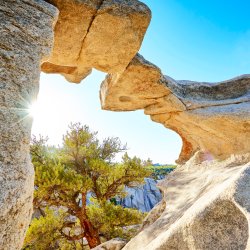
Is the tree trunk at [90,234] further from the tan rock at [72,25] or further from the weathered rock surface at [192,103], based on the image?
the tan rock at [72,25]

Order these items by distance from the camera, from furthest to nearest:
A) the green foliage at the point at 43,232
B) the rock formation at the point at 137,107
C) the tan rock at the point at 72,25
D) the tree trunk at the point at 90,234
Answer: the tree trunk at the point at 90,234 < the green foliage at the point at 43,232 < the tan rock at the point at 72,25 < the rock formation at the point at 137,107

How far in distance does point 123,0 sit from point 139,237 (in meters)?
4.99

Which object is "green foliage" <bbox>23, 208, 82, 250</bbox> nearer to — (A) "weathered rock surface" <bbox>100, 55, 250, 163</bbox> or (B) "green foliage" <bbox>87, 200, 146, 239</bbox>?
(B) "green foliage" <bbox>87, 200, 146, 239</bbox>

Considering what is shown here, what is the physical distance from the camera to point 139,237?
4.98m

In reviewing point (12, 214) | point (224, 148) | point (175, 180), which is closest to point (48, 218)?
point (175, 180)

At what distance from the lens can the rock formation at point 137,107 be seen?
106 inches

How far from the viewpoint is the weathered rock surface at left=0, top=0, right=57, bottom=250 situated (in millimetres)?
2471

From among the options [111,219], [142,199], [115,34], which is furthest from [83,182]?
[142,199]

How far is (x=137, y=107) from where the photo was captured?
29.3 feet

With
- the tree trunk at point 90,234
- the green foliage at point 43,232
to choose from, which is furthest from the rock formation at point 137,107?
the green foliage at point 43,232

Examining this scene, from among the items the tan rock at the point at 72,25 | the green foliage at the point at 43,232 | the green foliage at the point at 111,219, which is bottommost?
the green foliage at the point at 43,232

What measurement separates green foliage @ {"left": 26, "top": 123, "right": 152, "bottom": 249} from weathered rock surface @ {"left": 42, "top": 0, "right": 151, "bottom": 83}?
14.9 feet

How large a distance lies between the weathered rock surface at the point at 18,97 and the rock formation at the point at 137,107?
0.01 m

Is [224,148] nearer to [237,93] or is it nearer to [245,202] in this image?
[237,93]
